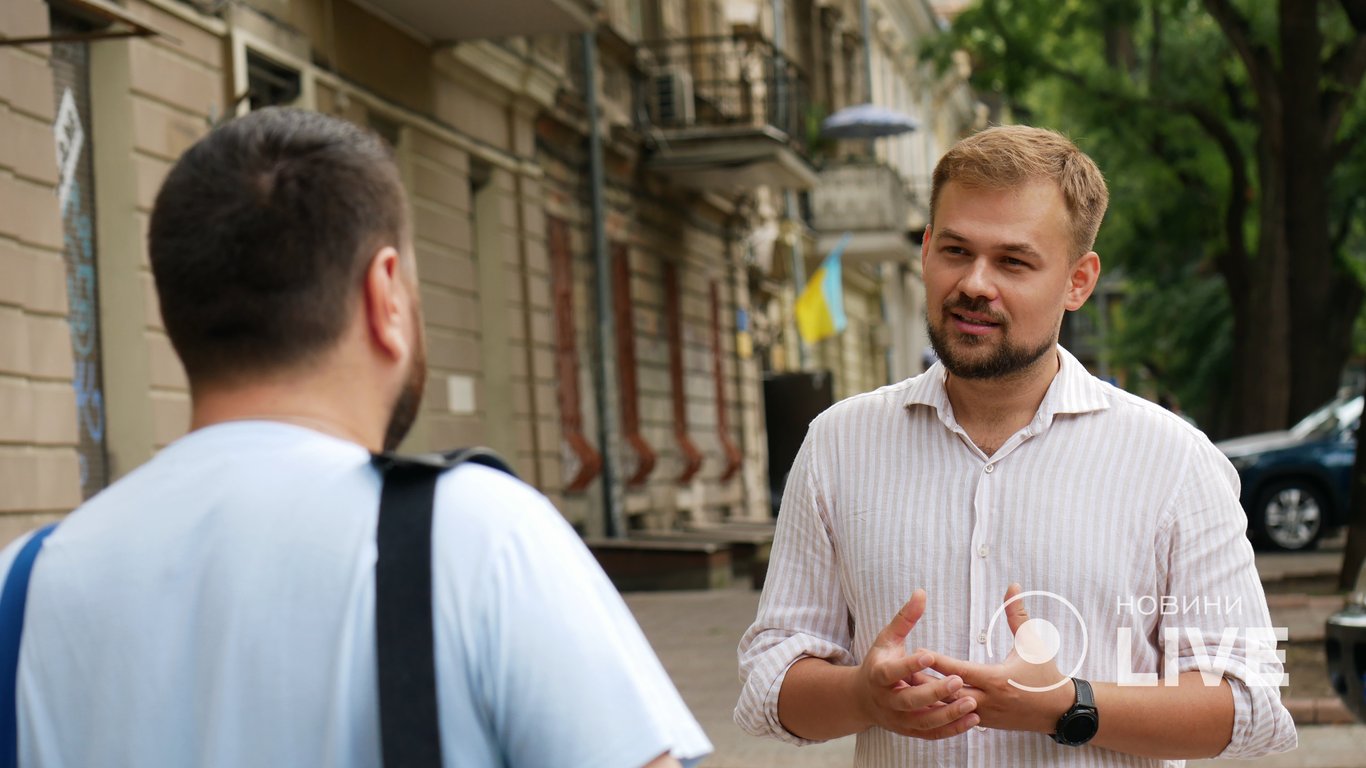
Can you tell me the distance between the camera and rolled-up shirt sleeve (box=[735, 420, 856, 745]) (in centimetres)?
296

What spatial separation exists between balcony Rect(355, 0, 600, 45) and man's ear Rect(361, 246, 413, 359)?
1199 centimetres

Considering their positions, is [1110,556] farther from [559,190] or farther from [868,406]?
[559,190]

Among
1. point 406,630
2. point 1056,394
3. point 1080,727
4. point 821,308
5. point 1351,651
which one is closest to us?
point 406,630

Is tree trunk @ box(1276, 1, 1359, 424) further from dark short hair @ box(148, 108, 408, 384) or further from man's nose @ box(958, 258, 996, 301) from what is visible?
dark short hair @ box(148, 108, 408, 384)

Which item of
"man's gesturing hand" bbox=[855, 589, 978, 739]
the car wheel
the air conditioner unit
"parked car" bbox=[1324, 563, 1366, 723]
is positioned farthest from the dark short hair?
the air conditioner unit

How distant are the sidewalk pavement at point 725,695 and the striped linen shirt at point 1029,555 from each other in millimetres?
5121

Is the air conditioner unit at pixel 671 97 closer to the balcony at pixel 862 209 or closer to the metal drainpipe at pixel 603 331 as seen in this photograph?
the metal drainpipe at pixel 603 331

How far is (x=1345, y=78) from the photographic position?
66.0 ft

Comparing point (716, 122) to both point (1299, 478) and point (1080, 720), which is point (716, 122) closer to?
point (1299, 478)

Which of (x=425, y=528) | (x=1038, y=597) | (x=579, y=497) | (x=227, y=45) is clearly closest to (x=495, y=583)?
(x=425, y=528)

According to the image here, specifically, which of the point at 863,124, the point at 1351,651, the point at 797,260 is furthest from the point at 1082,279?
the point at 797,260

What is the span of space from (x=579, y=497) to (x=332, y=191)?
53.6 ft

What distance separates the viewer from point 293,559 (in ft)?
5.59

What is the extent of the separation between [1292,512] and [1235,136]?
9160mm
